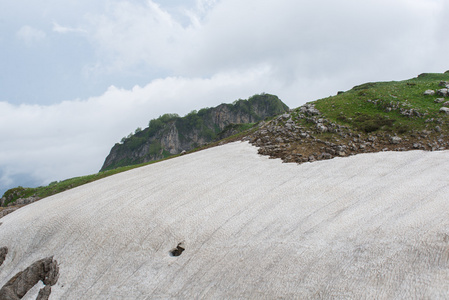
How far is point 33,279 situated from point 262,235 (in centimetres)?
1626

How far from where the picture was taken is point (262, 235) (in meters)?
15.4

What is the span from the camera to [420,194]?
52.4ft

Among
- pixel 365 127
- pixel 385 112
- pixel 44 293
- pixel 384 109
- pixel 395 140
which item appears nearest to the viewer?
pixel 44 293

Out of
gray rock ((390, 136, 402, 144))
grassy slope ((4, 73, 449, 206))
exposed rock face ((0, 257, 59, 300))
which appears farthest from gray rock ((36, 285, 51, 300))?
gray rock ((390, 136, 402, 144))

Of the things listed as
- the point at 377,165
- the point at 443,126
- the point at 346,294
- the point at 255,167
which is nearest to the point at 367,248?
the point at 346,294

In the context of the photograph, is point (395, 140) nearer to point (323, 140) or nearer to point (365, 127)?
point (365, 127)

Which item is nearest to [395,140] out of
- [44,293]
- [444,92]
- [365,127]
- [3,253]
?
[365,127]

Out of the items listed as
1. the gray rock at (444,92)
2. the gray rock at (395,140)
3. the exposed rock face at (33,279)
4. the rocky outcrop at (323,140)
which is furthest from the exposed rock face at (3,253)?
the gray rock at (444,92)

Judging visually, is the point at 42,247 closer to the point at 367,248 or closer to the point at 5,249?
the point at 5,249

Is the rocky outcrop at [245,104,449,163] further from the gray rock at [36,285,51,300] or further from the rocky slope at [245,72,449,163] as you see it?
the gray rock at [36,285,51,300]

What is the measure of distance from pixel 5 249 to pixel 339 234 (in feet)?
89.0

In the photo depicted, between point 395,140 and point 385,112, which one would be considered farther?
point 385,112

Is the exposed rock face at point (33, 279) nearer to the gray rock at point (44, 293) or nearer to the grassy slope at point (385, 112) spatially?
the gray rock at point (44, 293)

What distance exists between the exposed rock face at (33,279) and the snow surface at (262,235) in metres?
0.65
